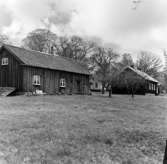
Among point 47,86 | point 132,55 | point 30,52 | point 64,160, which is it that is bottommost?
point 64,160

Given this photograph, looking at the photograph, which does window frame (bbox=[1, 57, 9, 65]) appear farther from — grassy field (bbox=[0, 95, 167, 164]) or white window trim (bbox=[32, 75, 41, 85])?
grassy field (bbox=[0, 95, 167, 164])

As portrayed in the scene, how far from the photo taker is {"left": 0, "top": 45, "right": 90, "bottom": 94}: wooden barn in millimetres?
19570

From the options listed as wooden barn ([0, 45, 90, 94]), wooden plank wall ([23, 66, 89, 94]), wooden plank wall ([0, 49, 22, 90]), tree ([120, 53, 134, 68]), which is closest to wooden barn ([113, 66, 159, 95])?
wooden plank wall ([23, 66, 89, 94])

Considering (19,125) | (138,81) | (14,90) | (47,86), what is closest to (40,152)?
(19,125)

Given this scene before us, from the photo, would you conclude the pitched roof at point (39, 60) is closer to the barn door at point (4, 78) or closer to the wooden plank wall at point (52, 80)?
the wooden plank wall at point (52, 80)

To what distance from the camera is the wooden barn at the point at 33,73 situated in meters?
19.6

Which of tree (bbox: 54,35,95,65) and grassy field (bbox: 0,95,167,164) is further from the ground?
tree (bbox: 54,35,95,65)

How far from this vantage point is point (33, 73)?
20.3m

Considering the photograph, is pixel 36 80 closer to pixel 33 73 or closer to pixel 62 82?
pixel 33 73

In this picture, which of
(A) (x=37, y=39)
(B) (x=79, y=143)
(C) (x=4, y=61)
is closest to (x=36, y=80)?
(C) (x=4, y=61)

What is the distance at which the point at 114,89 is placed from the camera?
35656 mm

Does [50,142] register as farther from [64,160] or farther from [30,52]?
[30,52]

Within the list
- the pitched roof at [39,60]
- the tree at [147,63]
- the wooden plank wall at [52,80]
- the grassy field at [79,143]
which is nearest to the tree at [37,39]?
the pitched roof at [39,60]

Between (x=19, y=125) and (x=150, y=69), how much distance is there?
49307mm
